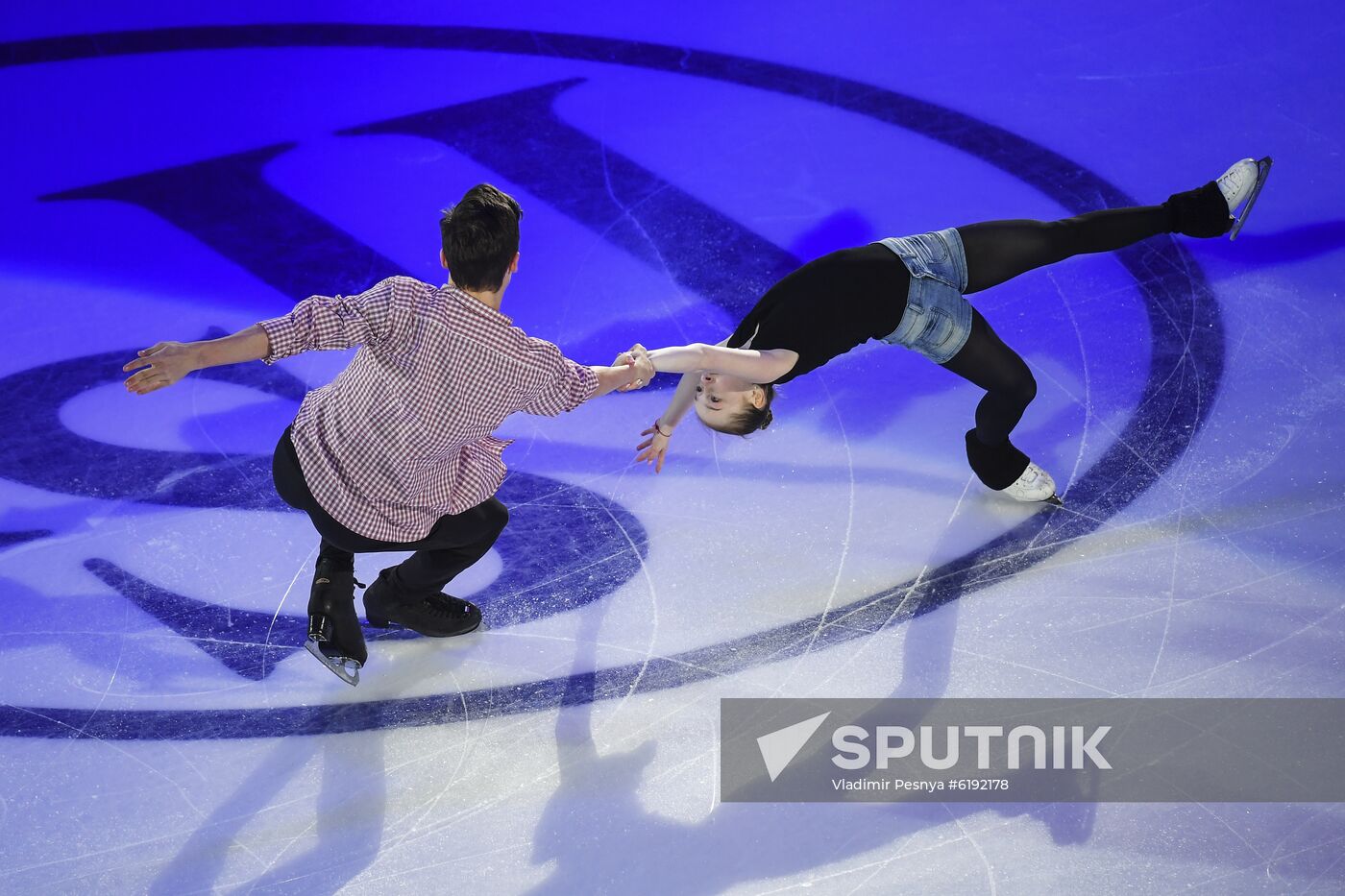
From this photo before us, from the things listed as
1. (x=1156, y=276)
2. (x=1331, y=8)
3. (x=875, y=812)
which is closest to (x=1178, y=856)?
(x=875, y=812)

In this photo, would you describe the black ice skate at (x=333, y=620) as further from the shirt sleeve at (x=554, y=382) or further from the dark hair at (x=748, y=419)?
the dark hair at (x=748, y=419)

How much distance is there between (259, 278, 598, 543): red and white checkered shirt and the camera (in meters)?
2.68

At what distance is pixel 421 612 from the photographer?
344 cm

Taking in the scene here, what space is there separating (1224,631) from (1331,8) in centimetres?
399

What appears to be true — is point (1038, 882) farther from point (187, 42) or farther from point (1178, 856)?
point (187, 42)

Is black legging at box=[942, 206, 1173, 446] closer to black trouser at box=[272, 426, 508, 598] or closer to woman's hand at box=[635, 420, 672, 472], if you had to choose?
woman's hand at box=[635, 420, 672, 472]

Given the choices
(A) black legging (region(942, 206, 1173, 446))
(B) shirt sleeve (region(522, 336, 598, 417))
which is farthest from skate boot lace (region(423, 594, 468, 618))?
(A) black legging (region(942, 206, 1173, 446))

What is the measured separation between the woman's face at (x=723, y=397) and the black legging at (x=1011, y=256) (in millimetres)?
656

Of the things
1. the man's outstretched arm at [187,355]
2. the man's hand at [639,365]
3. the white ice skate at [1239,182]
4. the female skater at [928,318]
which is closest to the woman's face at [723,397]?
the female skater at [928,318]

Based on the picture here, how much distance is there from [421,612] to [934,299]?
168 cm

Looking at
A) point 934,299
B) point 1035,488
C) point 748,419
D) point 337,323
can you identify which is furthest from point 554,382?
point 1035,488

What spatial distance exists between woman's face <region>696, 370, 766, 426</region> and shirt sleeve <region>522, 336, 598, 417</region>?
434 millimetres

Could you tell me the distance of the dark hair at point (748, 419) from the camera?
11.0ft

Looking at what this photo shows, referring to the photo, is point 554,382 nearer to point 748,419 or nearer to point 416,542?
point 416,542
